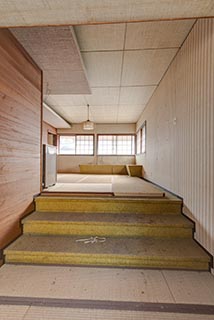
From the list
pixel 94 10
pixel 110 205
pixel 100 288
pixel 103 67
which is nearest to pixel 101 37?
pixel 103 67

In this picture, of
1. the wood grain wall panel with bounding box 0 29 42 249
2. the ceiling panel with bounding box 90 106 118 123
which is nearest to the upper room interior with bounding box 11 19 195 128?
the wood grain wall panel with bounding box 0 29 42 249

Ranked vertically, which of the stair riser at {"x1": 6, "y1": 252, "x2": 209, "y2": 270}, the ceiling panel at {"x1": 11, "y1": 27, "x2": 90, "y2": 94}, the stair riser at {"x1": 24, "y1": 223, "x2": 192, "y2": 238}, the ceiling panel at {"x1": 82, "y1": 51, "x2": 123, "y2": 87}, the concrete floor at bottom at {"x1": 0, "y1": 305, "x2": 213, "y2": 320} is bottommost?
the concrete floor at bottom at {"x1": 0, "y1": 305, "x2": 213, "y2": 320}

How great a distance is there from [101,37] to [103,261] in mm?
2704

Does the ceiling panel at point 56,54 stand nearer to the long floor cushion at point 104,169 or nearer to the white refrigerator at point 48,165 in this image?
the white refrigerator at point 48,165

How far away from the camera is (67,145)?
8.64 meters

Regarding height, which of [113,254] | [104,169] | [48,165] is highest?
[48,165]

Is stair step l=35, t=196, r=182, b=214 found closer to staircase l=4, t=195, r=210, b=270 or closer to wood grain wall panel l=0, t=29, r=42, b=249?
staircase l=4, t=195, r=210, b=270

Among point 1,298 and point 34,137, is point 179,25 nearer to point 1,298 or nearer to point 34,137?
point 34,137

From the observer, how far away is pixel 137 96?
190 inches

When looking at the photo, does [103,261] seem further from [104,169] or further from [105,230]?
[104,169]

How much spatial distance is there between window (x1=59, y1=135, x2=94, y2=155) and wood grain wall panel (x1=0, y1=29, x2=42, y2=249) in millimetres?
5858

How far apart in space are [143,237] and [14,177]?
165 cm

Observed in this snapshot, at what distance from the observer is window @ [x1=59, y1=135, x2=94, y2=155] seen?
860cm

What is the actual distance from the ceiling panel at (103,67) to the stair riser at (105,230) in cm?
250
